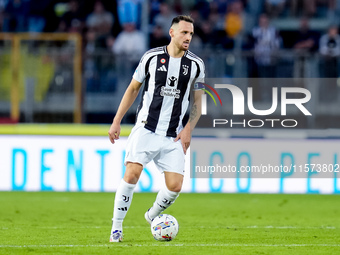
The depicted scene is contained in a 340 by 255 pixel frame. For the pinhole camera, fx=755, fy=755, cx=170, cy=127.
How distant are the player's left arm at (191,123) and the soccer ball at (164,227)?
2.20 feet

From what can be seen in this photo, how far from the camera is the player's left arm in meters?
6.91

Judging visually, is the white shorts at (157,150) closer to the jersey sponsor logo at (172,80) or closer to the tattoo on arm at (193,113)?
the tattoo on arm at (193,113)

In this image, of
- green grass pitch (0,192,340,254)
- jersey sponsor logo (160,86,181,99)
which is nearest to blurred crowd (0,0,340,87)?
green grass pitch (0,192,340,254)

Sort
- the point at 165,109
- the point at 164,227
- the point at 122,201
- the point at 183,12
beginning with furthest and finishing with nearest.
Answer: the point at 183,12, the point at 165,109, the point at 164,227, the point at 122,201

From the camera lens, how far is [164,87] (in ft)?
22.4

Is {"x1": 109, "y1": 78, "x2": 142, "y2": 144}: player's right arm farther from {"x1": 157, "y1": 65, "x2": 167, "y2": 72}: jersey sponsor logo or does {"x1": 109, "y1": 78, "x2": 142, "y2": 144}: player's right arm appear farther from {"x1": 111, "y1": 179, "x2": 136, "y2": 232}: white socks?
{"x1": 111, "y1": 179, "x2": 136, "y2": 232}: white socks

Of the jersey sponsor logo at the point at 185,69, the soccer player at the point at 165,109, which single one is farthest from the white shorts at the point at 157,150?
the jersey sponsor logo at the point at 185,69

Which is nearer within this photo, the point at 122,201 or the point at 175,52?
the point at 122,201

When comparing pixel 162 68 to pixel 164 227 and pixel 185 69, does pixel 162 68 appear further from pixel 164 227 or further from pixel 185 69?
pixel 164 227

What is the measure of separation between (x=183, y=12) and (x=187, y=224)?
7.46 metres

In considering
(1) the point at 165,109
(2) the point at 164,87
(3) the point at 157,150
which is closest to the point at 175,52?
(2) the point at 164,87

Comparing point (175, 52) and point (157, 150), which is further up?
point (175, 52)

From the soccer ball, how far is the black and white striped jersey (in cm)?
77

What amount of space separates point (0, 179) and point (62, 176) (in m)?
0.96
